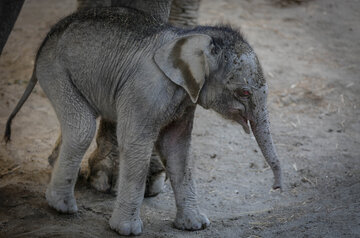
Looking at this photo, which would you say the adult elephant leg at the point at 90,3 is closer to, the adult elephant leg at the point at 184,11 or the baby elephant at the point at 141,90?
the baby elephant at the point at 141,90

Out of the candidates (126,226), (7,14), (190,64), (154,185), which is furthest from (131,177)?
(7,14)

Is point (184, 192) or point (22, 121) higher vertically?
point (184, 192)

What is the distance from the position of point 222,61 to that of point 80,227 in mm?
1907

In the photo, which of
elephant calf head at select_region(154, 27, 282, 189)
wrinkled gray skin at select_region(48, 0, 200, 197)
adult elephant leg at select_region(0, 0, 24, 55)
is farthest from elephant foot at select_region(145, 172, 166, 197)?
adult elephant leg at select_region(0, 0, 24, 55)

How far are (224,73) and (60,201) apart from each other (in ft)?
6.31

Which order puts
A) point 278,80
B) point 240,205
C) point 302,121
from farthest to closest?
point 278,80, point 302,121, point 240,205

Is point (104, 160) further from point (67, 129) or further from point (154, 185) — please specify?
point (67, 129)

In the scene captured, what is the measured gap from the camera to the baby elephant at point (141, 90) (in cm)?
484

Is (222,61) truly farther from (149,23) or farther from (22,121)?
(22,121)

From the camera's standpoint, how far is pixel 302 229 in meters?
5.07

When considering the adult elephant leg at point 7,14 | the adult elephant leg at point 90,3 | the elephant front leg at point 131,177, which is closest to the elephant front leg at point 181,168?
the elephant front leg at point 131,177

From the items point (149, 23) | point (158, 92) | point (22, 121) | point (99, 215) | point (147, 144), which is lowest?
point (22, 121)

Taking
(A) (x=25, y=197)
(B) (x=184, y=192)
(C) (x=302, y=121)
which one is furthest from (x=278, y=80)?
(A) (x=25, y=197)

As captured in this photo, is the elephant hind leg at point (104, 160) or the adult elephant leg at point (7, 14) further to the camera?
the elephant hind leg at point (104, 160)
